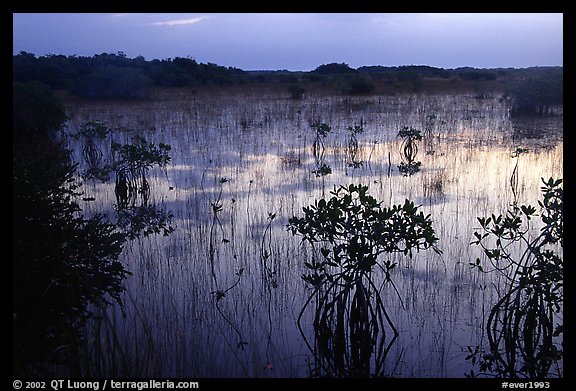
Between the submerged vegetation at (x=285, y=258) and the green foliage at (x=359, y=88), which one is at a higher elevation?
the green foliage at (x=359, y=88)

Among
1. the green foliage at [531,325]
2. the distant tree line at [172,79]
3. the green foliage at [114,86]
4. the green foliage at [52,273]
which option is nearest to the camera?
the green foliage at [52,273]

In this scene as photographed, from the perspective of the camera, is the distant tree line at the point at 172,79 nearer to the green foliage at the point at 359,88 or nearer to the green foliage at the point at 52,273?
the green foliage at the point at 359,88

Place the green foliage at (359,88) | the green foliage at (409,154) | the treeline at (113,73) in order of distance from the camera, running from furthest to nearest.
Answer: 1. the green foliage at (359,88)
2. the treeline at (113,73)
3. the green foliage at (409,154)

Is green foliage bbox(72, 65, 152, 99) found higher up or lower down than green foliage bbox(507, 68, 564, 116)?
higher up

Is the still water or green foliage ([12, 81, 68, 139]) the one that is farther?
green foliage ([12, 81, 68, 139])

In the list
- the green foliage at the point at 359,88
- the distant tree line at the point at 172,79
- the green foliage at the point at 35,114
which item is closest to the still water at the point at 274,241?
the green foliage at the point at 35,114

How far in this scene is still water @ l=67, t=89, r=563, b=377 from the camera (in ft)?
15.5

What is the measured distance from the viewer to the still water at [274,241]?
4715mm

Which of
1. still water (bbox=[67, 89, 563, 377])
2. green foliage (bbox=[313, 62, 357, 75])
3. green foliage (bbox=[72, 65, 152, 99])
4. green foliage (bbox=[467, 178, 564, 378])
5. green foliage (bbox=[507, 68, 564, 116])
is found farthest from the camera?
green foliage (bbox=[313, 62, 357, 75])

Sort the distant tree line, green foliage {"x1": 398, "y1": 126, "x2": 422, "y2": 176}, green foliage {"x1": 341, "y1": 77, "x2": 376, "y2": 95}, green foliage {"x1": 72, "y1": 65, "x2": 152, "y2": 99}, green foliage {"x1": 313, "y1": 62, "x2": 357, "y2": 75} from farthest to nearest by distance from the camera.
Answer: green foliage {"x1": 313, "y1": 62, "x2": 357, "y2": 75}, green foliage {"x1": 341, "y1": 77, "x2": 376, "y2": 95}, green foliage {"x1": 72, "y1": 65, "x2": 152, "y2": 99}, the distant tree line, green foliage {"x1": 398, "y1": 126, "x2": 422, "y2": 176}

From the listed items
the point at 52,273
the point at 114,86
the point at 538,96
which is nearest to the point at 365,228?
the point at 52,273

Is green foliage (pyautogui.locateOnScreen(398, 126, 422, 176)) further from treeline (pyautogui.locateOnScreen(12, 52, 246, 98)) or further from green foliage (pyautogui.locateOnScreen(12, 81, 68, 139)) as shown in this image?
treeline (pyautogui.locateOnScreen(12, 52, 246, 98))

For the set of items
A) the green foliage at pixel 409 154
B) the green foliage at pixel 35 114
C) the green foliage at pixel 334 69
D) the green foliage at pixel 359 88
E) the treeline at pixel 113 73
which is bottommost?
the green foliage at pixel 409 154

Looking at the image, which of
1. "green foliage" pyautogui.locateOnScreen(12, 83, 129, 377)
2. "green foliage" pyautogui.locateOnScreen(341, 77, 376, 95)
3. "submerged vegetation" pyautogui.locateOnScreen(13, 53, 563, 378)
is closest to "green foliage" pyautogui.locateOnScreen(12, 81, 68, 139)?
"submerged vegetation" pyautogui.locateOnScreen(13, 53, 563, 378)
